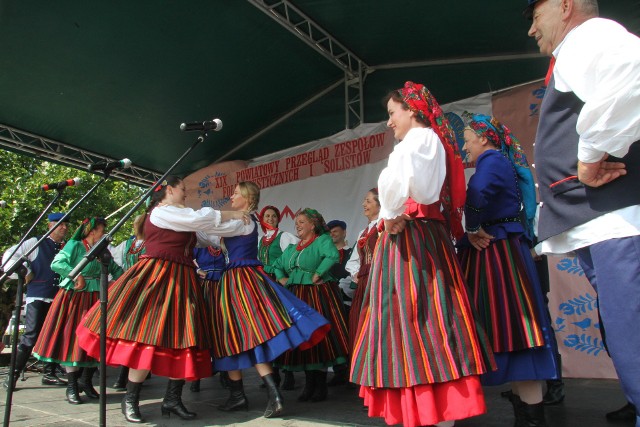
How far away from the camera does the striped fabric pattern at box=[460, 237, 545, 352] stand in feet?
7.68

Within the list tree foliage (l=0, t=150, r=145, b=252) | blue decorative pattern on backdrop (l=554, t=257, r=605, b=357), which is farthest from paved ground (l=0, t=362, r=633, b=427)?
A: tree foliage (l=0, t=150, r=145, b=252)

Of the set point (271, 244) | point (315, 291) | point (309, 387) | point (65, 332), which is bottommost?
point (309, 387)

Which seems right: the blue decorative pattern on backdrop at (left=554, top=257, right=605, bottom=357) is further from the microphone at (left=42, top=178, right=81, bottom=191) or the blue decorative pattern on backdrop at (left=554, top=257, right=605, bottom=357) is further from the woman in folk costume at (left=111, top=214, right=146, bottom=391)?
the microphone at (left=42, top=178, right=81, bottom=191)

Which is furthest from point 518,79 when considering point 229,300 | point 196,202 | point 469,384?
point 196,202

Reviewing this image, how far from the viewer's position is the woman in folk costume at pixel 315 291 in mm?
3725

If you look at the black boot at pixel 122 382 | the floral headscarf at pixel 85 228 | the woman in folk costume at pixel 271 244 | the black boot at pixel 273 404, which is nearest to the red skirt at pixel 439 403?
the black boot at pixel 273 404

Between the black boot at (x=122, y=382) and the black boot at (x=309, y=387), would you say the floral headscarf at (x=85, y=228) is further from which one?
the black boot at (x=309, y=387)

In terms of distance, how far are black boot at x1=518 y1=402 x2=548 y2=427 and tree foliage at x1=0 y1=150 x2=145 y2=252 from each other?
24.3 feet

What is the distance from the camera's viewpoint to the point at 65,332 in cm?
424

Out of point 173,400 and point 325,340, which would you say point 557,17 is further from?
point 173,400

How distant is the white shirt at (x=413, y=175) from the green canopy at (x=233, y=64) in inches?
116

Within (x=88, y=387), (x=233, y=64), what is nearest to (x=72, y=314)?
(x=88, y=387)

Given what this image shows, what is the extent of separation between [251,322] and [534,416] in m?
1.68

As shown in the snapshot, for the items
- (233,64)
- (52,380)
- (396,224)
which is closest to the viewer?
(396,224)
